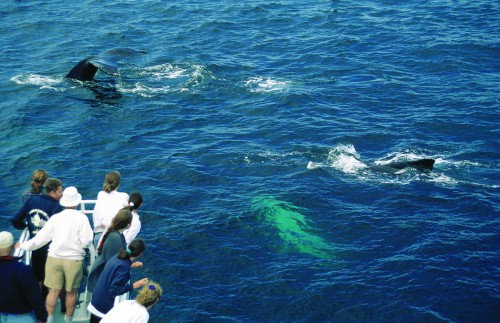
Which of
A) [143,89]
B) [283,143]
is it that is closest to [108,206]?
[283,143]

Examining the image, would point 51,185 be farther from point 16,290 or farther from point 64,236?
point 16,290

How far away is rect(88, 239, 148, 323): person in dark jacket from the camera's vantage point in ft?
38.3

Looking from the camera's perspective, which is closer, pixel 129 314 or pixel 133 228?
pixel 129 314

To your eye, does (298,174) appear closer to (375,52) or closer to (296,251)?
(296,251)

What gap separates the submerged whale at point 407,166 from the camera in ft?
87.6

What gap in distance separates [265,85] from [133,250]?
2547cm

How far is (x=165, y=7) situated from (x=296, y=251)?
106ft

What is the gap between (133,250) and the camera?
38.2 feet

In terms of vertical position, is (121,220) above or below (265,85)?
above

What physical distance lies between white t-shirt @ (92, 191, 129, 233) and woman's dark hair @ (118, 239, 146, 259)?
2355mm

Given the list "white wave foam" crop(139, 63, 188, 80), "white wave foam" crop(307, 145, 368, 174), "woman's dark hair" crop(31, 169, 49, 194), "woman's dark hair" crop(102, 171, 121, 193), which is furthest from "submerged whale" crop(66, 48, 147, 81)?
"woman's dark hair" crop(31, 169, 49, 194)

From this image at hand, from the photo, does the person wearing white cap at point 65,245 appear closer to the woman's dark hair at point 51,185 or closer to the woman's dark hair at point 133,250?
the woman's dark hair at point 51,185

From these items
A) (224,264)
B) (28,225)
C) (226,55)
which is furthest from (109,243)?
(226,55)

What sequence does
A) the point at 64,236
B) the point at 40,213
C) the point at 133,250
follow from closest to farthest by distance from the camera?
the point at 133,250 → the point at 64,236 → the point at 40,213
